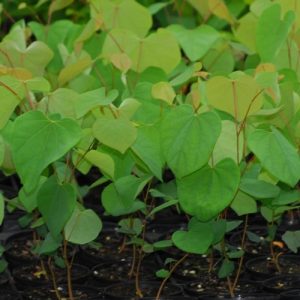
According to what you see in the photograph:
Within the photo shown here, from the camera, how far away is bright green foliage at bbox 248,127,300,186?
130cm

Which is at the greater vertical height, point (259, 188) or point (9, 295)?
point (259, 188)

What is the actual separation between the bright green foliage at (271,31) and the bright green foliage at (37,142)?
50 centimetres

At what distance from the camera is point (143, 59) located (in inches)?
66.6

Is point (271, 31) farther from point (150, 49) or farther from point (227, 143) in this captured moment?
point (227, 143)

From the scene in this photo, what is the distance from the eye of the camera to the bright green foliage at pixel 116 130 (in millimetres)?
1321

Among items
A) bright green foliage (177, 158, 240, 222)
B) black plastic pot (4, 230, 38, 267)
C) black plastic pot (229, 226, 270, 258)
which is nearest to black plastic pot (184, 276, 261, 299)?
black plastic pot (229, 226, 270, 258)

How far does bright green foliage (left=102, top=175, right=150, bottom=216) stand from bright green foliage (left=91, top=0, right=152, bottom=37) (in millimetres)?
510

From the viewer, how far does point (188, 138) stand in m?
1.29

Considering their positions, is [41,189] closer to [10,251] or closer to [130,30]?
[10,251]

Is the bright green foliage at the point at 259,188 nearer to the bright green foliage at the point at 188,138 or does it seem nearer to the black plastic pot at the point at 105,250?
the bright green foliage at the point at 188,138

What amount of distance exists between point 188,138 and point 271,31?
422 mm

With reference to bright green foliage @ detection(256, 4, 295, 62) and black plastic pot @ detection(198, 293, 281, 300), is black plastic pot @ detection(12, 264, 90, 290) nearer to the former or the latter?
black plastic pot @ detection(198, 293, 281, 300)

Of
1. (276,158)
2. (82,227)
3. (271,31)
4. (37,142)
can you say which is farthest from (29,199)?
(271,31)

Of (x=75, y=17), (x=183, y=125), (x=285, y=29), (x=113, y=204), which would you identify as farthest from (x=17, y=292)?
(x=75, y=17)
